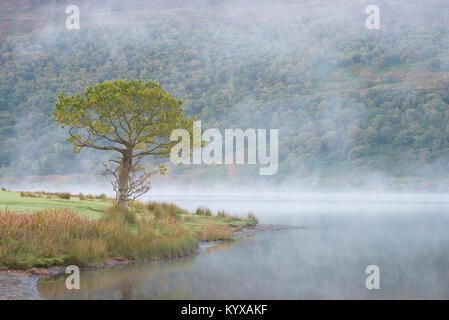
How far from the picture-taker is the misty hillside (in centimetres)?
11556

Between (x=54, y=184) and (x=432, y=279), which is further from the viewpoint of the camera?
(x=54, y=184)

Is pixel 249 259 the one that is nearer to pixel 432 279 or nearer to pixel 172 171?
pixel 432 279

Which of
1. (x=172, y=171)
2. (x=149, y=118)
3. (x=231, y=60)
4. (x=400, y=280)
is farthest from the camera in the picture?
(x=231, y=60)

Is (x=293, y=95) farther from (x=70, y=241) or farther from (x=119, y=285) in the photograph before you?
(x=119, y=285)

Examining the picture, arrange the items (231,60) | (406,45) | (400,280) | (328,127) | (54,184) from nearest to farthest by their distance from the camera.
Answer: (400,280), (54,184), (328,127), (406,45), (231,60)

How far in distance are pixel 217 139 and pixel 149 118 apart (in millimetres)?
100685

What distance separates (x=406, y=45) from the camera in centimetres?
17225

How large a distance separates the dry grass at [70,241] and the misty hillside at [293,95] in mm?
98257

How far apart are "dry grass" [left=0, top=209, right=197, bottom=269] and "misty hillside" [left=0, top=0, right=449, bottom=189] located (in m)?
98.3

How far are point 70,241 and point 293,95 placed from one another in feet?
482

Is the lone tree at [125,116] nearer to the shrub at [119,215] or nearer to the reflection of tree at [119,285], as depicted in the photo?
the shrub at [119,215]

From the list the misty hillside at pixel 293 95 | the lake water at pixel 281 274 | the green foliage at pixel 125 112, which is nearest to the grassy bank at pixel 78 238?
the lake water at pixel 281 274

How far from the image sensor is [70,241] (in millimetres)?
14828

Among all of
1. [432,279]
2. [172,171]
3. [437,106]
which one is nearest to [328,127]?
[437,106]
